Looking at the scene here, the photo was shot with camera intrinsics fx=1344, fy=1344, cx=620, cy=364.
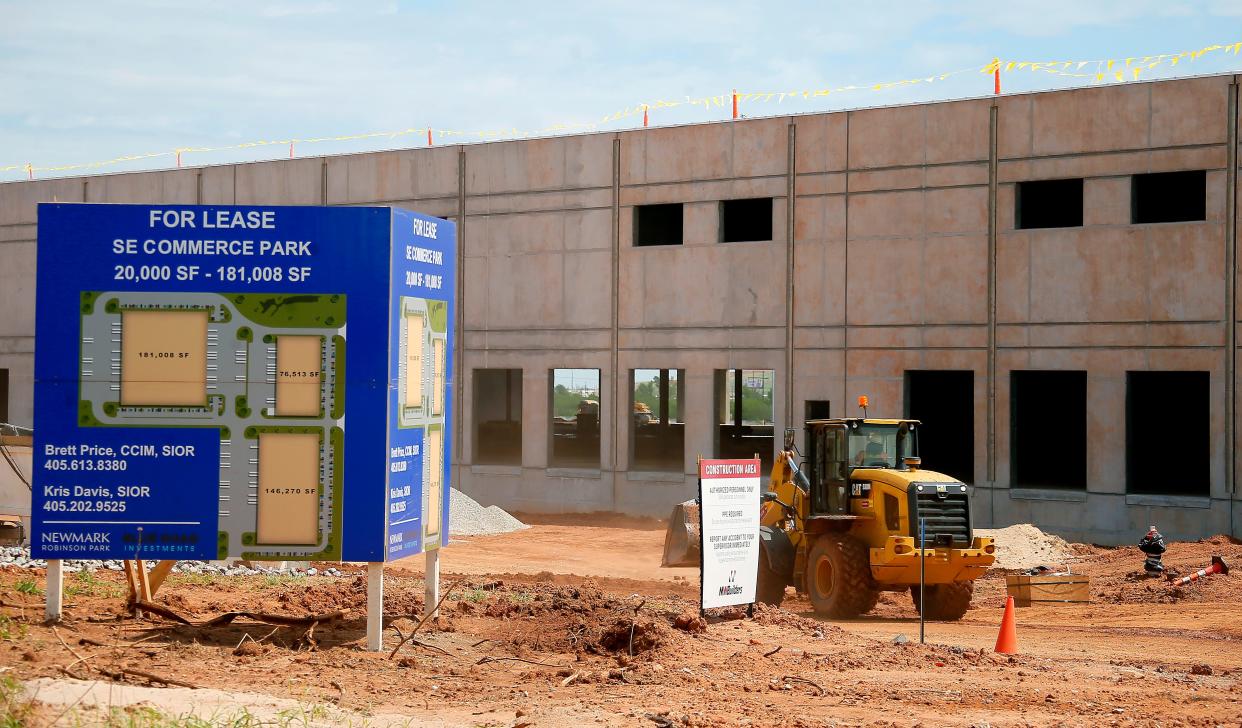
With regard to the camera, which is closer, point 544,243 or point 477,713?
point 477,713

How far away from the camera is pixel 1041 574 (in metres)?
22.0

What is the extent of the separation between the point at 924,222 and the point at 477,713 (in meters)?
23.1

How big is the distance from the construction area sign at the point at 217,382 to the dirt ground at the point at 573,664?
101 centimetres

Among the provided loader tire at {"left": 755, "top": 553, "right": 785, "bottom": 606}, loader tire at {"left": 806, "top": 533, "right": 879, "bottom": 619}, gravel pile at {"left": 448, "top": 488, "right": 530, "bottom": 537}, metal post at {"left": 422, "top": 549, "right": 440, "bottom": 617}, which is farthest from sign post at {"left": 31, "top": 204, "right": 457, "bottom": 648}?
gravel pile at {"left": 448, "top": 488, "right": 530, "bottom": 537}

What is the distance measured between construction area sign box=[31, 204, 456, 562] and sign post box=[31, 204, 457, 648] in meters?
0.01

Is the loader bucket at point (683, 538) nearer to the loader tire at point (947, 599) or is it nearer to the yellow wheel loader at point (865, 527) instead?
the yellow wheel loader at point (865, 527)

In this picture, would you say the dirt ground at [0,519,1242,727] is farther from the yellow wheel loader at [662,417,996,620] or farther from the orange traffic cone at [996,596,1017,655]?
the yellow wheel loader at [662,417,996,620]

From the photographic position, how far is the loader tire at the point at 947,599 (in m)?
18.8

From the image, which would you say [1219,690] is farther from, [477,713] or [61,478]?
[61,478]

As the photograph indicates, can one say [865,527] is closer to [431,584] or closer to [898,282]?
[431,584]

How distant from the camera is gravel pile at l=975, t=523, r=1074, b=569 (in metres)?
25.7

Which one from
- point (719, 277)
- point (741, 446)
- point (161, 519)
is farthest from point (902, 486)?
point (741, 446)

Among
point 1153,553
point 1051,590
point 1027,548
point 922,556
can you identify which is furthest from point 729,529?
point 1027,548

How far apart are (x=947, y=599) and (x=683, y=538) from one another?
16.9ft
